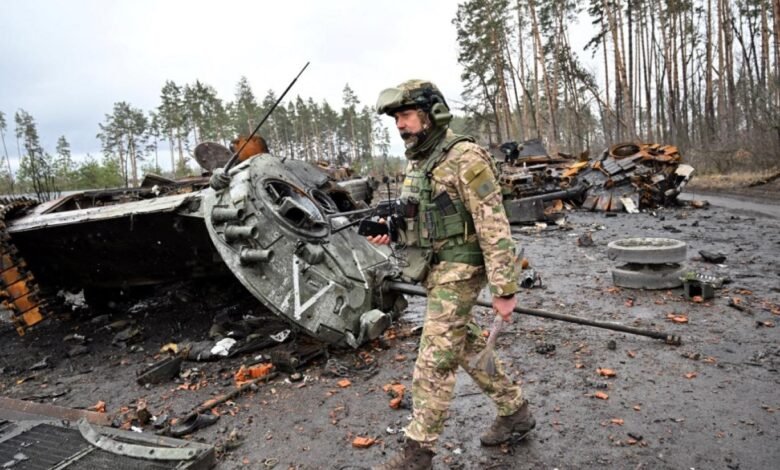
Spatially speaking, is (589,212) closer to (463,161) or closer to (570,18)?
(463,161)

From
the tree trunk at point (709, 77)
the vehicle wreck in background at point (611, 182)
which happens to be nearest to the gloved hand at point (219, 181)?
the vehicle wreck in background at point (611, 182)

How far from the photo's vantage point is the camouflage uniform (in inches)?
102

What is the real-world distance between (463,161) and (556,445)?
1.84 m

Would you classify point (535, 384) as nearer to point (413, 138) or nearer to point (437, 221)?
point (437, 221)

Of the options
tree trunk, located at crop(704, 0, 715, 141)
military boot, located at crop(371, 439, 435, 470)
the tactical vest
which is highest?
tree trunk, located at crop(704, 0, 715, 141)

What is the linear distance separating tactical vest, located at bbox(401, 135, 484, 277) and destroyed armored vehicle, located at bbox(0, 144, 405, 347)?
1006 millimetres

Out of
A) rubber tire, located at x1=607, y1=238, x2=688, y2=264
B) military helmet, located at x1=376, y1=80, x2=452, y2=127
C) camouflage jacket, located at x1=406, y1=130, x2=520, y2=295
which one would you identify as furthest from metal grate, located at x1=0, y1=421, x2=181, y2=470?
rubber tire, located at x1=607, y1=238, x2=688, y2=264

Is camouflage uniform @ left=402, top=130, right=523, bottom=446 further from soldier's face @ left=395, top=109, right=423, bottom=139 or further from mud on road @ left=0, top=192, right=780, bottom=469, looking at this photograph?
mud on road @ left=0, top=192, right=780, bottom=469

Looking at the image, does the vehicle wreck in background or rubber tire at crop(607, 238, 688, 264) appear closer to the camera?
rubber tire at crop(607, 238, 688, 264)

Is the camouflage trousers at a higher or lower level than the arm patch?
lower

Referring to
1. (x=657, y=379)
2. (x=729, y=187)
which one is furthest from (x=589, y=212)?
(x=657, y=379)

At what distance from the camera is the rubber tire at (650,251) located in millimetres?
6051

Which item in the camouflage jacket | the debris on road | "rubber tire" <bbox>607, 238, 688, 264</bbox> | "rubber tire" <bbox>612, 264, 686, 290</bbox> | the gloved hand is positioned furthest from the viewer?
"rubber tire" <bbox>612, 264, 686, 290</bbox>

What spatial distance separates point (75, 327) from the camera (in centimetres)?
699
